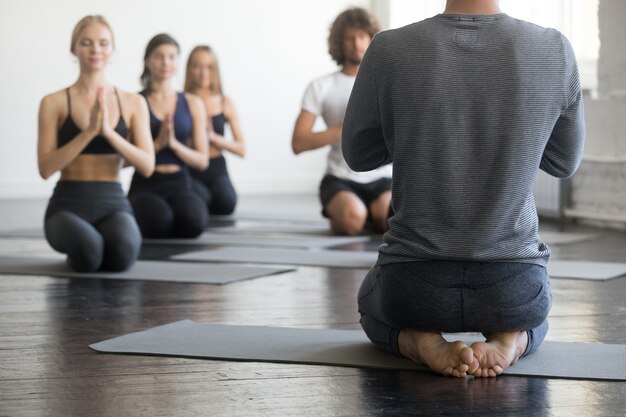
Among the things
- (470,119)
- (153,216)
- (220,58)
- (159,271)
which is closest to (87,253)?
(159,271)

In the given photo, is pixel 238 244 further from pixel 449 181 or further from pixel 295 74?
pixel 295 74

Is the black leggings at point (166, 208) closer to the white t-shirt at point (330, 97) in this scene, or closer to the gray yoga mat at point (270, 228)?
the gray yoga mat at point (270, 228)

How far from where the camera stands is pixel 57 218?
3.84 metres

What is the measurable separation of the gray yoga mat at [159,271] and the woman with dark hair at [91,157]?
6 centimetres

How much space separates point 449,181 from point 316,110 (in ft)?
9.88

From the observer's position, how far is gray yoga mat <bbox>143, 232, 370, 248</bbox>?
493cm

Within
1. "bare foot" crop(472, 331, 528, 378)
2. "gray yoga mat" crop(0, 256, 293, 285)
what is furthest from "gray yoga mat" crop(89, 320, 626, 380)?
"gray yoga mat" crop(0, 256, 293, 285)

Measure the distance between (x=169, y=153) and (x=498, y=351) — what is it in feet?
10.8

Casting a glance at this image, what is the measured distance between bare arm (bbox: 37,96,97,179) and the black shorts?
1.65m

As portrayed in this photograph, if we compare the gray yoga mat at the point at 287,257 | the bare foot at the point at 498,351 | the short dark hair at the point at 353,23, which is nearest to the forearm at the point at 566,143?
the bare foot at the point at 498,351

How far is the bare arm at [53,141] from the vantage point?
375 centimetres

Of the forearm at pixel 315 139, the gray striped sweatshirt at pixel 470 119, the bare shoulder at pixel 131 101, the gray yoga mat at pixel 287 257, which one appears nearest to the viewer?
the gray striped sweatshirt at pixel 470 119

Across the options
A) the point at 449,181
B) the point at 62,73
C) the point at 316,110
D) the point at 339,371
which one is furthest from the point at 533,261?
the point at 62,73

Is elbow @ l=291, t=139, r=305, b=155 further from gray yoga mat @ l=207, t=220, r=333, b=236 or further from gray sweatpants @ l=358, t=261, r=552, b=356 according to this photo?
gray sweatpants @ l=358, t=261, r=552, b=356
